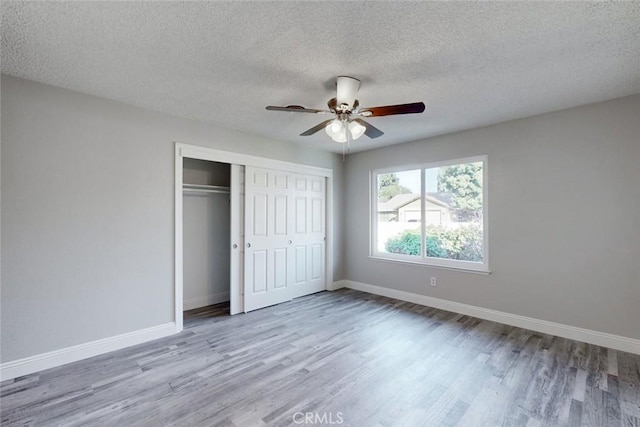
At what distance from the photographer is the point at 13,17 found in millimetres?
1760

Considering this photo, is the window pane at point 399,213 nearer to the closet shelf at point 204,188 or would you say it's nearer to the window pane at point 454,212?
the window pane at point 454,212

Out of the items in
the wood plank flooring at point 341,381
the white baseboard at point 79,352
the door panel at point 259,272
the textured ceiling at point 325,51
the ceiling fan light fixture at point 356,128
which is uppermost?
the textured ceiling at point 325,51

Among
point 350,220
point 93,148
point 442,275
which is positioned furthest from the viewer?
point 350,220

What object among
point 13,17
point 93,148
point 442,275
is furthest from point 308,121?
point 442,275

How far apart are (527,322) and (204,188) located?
4.63 meters

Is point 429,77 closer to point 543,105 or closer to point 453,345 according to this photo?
point 543,105

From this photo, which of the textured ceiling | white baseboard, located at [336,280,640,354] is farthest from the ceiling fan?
white baseboard, located at [336,280,640,354]

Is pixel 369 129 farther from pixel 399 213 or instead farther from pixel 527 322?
pixel 527 322

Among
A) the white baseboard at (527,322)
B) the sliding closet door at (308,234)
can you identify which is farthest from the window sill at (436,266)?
the sliding closet door at (308,234)

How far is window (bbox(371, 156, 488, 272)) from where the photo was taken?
4.00 m

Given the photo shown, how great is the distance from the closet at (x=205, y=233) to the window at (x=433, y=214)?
8.44ft

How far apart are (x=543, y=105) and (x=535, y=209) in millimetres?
1189

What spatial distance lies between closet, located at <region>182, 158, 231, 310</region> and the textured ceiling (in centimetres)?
136

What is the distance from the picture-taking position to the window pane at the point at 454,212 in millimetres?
3998
